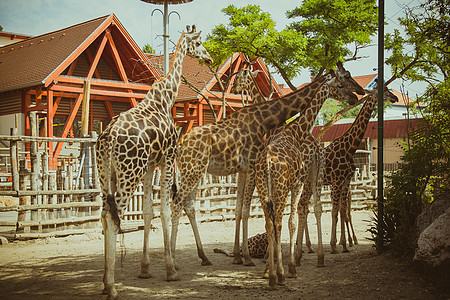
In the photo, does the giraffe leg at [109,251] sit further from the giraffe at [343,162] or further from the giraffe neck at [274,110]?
the giraffe at [343,162]

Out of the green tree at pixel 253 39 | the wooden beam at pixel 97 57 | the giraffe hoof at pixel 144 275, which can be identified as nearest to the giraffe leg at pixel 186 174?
the giraffe hoof at pixel 144 275

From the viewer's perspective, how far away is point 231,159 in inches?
306

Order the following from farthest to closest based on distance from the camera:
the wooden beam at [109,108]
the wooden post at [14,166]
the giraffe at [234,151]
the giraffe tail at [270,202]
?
1. the wooden beam at [109,108]
2. the wooden post at [14,166]
3. the giraffe at [234,151]
4. the giraffe tail at [270,202]

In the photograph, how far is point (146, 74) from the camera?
19781 mm

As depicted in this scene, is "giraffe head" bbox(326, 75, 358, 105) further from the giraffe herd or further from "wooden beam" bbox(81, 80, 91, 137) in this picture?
"wooden beam" bbox(81, 80, 91, 137)

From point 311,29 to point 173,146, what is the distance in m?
12.4

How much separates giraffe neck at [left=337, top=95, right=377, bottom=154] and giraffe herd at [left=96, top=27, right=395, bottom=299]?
0.02 meters

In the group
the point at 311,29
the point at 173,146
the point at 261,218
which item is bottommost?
the point at 261,218

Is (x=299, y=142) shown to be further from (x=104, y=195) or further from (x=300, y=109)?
(x=104, y=195)

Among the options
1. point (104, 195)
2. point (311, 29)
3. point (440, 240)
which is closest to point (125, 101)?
point (311, 29)

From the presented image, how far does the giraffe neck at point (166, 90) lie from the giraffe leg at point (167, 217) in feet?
3.29

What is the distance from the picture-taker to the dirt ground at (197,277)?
229 inches

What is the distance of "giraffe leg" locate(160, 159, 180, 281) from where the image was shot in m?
6.71

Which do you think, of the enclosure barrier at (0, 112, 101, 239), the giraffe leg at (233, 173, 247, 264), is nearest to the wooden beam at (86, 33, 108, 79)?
the enclosure barrier at (0, 112, 101, 239)
